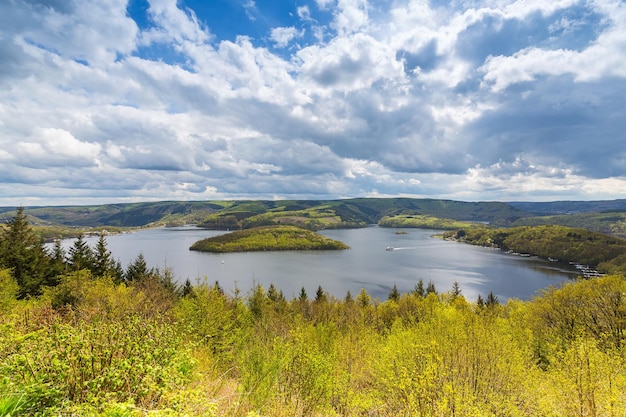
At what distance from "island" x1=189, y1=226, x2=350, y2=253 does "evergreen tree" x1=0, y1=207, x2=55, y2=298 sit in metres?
120

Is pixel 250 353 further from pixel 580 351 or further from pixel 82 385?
Answer: pixel 580 351

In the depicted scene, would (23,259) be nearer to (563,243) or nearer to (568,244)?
(568,244)

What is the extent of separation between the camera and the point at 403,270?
10925 cm

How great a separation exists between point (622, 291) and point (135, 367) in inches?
1444

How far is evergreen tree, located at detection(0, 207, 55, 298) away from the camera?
31.4 m

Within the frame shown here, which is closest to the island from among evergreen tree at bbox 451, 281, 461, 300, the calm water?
the calm water

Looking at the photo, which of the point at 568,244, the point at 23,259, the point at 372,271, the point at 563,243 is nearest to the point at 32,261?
the point at 23,259

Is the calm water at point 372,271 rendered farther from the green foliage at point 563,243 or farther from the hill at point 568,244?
the green foliage at point 563,243

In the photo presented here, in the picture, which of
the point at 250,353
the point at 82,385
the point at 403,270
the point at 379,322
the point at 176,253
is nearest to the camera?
the point at 82,385

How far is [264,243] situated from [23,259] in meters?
143

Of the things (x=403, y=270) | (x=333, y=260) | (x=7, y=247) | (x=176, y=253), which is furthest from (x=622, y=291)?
(x=176, y=253)

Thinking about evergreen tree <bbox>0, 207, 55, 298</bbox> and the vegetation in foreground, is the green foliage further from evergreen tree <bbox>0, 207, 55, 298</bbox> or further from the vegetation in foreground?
evergreen tree <bbox>0, 207, 55, 298</bbox>

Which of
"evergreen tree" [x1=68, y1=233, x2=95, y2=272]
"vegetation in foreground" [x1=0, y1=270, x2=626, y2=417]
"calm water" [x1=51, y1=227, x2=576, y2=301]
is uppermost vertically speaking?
"vegetation in foreground" [x1=0, y1=270, x2=626, y2=417]

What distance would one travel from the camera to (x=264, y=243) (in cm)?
17538
